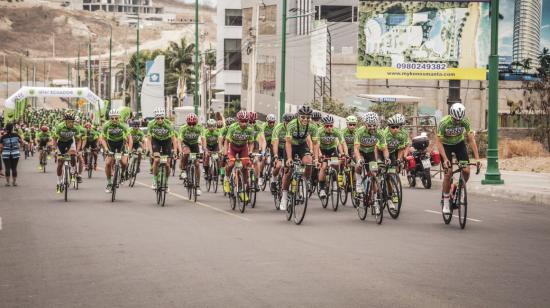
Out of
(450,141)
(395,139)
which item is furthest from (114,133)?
(450,141)

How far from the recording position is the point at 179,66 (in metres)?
120

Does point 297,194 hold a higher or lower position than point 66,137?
lower

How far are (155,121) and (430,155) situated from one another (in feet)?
31.4

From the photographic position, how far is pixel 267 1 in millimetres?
78312

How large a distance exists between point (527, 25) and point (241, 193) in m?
35.2

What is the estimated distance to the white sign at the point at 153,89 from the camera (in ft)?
235

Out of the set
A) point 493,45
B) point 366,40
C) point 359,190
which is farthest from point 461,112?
point 366,40

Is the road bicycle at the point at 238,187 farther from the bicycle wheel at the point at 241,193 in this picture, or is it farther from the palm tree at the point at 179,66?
the palm tree at the point at 179,66

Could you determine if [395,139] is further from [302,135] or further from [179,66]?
[179,66]

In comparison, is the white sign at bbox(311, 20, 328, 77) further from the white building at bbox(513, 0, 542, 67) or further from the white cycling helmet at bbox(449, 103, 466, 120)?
the white cycling helmet at bbox(449, 103, 466, 120)

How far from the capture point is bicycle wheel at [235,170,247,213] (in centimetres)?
1908

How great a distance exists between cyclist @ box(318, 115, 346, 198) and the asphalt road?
2.08ft

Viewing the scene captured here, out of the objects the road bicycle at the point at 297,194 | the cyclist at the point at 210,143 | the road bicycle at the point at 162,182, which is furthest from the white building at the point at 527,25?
the road bicycle at the point at 297,194

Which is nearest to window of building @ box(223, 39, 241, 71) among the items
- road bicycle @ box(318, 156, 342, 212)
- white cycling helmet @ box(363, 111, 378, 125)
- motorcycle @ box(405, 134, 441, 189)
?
motorcycle @ box(405, 134, 441, 189)
